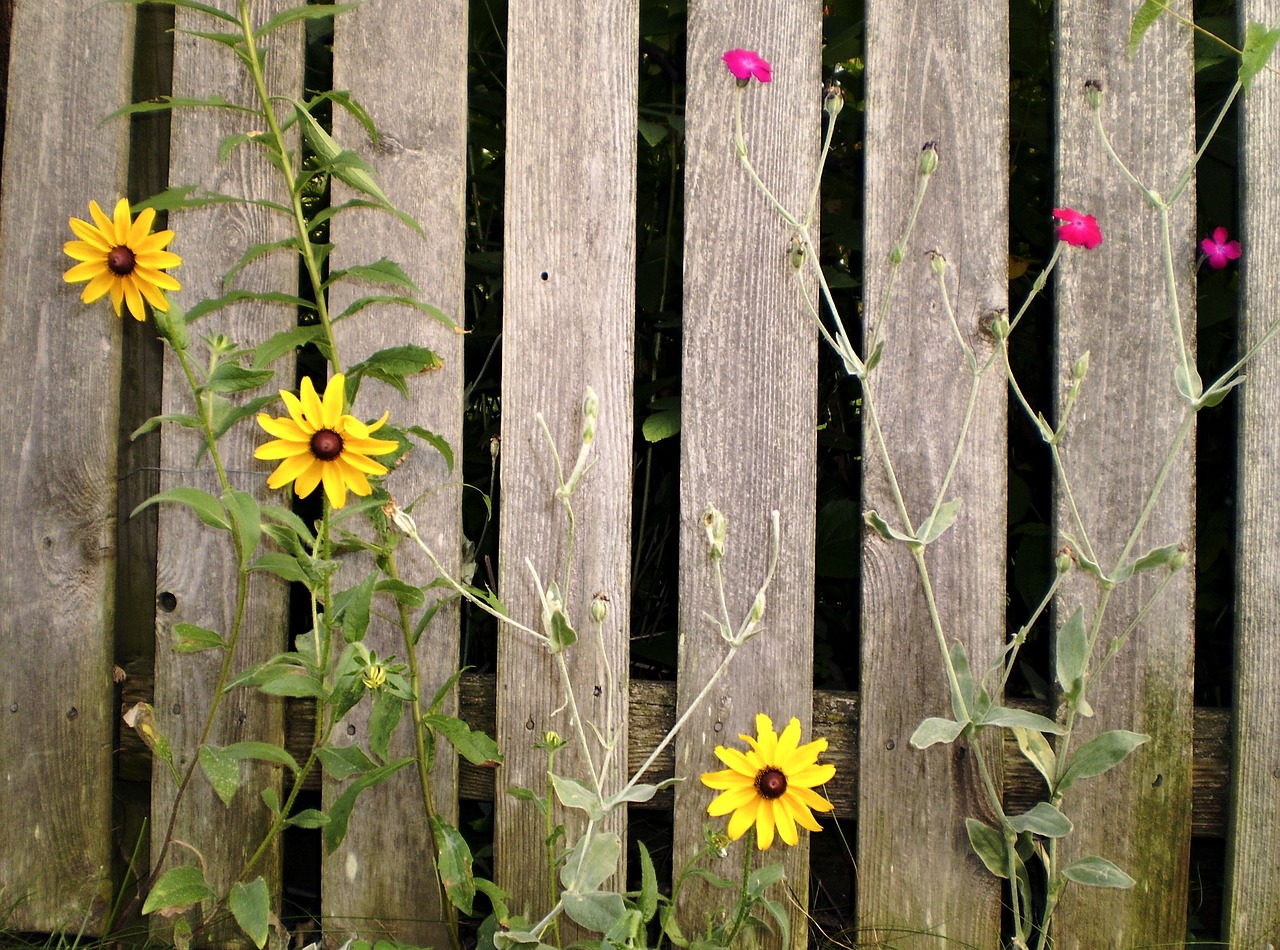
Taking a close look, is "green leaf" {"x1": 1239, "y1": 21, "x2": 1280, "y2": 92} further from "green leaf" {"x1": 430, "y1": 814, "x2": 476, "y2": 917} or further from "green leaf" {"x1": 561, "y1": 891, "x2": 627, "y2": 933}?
"green leaf" {"x1": 430, "y1": 814, "x2": 476, "y2": 917}

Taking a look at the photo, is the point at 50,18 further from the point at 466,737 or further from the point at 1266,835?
the point at 1266,835

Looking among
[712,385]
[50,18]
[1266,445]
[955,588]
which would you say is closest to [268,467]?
[712,385]

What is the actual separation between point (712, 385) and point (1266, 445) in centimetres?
83

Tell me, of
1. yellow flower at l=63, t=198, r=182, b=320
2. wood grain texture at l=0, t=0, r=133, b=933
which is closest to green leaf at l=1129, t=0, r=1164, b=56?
yellow flower at l=63, t=198, r=182, b=320

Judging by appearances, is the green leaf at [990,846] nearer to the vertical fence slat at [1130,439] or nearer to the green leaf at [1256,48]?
the vertical fence slat at [1130,439]

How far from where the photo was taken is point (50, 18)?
1.59 meters

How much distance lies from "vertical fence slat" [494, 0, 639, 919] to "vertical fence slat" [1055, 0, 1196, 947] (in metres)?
0.67

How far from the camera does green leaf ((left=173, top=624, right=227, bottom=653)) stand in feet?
4.09

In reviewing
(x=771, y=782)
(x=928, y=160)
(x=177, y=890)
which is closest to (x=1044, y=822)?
(x=771, y=782)

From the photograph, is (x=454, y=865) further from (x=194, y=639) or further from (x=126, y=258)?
(x=126, y=258)

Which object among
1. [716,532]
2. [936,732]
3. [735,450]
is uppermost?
[735,450]

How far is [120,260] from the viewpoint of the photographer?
1.17 meters

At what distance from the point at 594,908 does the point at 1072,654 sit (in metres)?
0.69

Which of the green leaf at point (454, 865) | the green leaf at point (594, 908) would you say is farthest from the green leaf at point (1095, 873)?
the green leaf at point (454, 865)
